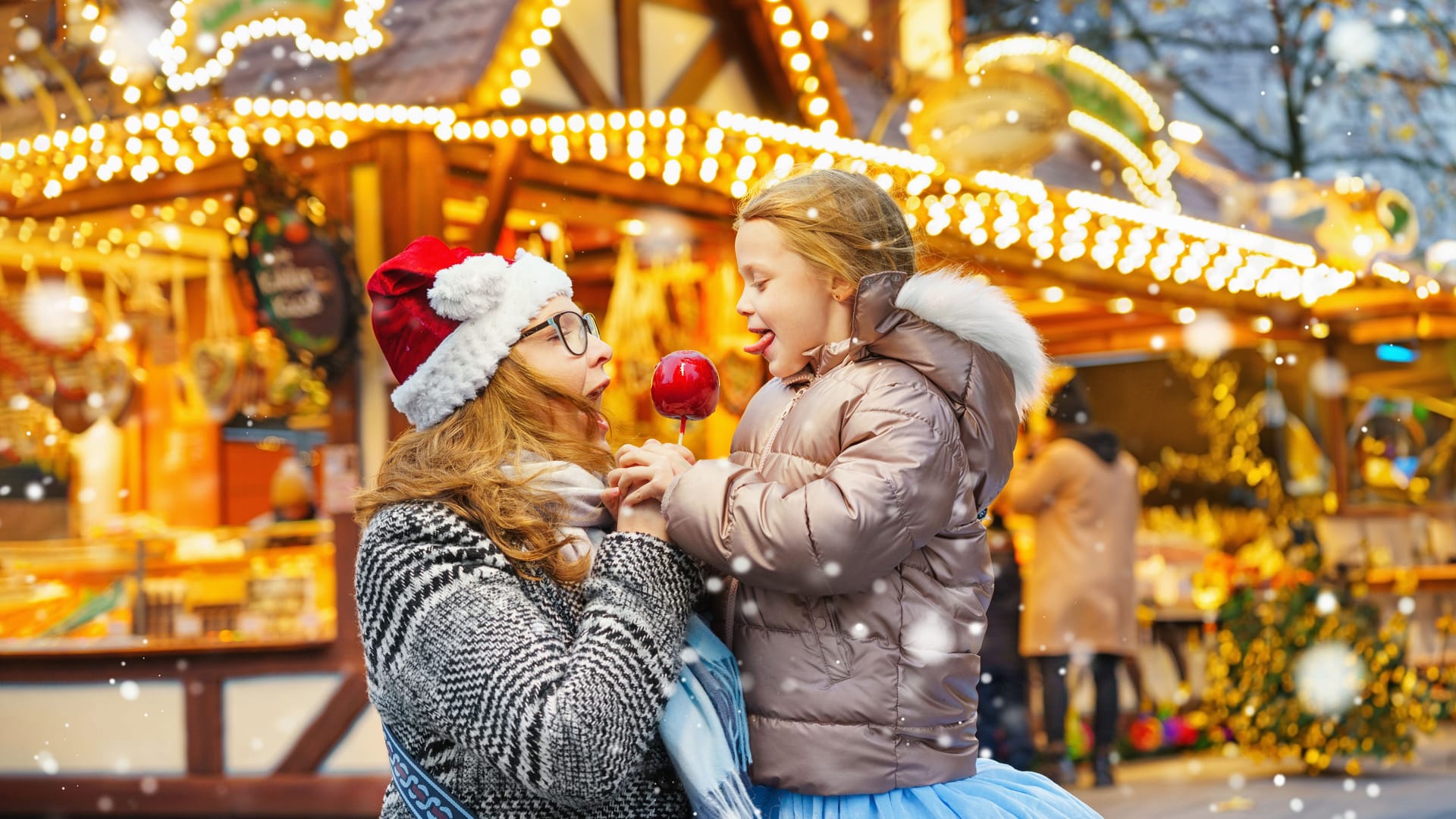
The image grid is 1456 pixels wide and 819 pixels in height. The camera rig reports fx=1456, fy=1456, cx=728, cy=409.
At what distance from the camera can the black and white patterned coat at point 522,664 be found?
1969 millimetres

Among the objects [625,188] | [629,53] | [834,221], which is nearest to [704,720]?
[834,221]

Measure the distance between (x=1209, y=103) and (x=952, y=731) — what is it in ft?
50.5

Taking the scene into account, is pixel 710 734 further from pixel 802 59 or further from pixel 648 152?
pixel 802 59

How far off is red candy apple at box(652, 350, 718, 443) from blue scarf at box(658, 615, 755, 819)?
0.38m

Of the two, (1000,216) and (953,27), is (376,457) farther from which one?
(953,27)

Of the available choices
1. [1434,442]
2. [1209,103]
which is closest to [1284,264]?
[1434,442]

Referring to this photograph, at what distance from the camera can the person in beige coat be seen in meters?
7.89

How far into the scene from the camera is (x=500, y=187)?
6.51 m

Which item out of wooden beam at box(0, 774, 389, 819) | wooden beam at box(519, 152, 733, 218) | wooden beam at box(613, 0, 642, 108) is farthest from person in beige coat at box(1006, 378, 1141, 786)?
wooden beam at box(0, 774, 389, 819)

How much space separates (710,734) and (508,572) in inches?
14.9

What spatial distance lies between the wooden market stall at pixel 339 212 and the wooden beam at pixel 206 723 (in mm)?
12

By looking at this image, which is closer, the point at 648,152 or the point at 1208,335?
the point at 648,152

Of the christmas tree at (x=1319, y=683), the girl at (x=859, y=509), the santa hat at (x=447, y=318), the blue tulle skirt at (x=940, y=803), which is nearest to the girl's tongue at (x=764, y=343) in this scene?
the girl at (x=859, y=509)

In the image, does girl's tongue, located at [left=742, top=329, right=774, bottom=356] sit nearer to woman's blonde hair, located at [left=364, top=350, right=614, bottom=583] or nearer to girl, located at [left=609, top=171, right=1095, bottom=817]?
girl, located at [left=609, top=171, right=1095, bottom=817]
